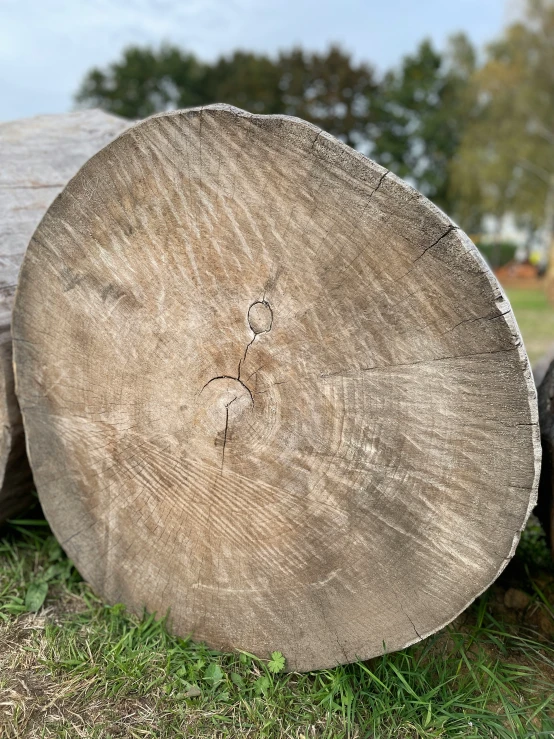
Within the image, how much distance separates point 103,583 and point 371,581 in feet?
3.05

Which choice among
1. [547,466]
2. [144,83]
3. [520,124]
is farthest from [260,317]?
[144,83]

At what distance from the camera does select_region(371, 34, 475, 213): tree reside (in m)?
30.8

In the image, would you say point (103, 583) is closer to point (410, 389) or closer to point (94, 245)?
point (94, 245)

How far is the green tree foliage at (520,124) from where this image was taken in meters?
25.6

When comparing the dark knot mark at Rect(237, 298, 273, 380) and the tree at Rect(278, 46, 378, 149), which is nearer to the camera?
the dark knot mark at Rect(237, 298, 273, 380)

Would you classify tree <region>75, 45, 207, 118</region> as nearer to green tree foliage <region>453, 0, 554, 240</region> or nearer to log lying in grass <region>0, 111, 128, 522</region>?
green tree foliage <region>453, 0, 554, 240</region>

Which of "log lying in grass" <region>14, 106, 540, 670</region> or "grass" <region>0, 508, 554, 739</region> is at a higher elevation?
"log lying in grass" <region>14, 106, 540, 670</region>

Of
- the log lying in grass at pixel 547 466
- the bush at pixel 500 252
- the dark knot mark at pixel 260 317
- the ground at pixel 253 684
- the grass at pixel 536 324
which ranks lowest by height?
the bush at pixel 500 252

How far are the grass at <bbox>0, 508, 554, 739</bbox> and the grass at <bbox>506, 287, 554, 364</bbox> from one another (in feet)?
11.7

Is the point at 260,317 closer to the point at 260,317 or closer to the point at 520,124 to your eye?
the point at 260,317

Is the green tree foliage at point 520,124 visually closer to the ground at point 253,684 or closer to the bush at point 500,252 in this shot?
the bush at point 500,252

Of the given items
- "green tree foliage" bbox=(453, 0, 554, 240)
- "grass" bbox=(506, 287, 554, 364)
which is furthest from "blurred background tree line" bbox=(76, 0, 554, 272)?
"grass" bbox=(506, 287, 554, 364)

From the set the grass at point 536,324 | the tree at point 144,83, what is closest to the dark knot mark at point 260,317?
the grass at point 536,324

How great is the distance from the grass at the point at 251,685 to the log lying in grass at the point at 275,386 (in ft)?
0.33
